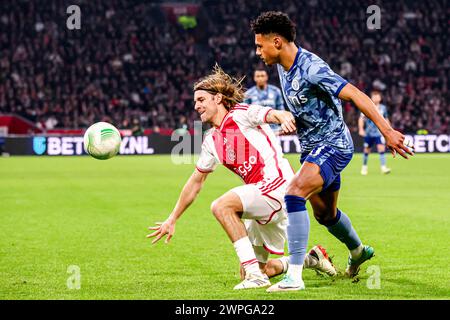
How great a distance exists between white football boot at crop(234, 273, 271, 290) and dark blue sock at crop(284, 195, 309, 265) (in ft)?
1.19

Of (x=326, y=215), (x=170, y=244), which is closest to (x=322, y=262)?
(x=326, y=215)

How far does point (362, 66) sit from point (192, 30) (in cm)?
936

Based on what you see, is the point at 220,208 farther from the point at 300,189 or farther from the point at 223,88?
the point at 223,88

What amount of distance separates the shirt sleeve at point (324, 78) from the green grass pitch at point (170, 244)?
158cm

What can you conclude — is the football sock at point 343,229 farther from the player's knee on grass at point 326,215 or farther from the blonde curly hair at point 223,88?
the blonde curly hair at point 223,88

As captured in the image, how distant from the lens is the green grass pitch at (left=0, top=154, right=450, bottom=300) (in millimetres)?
6770

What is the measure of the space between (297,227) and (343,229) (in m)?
0.96

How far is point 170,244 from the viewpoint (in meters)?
10.0

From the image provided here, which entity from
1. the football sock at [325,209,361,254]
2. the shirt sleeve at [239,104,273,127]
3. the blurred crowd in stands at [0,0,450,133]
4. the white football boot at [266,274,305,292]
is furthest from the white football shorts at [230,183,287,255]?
the blurred crowd in stands at [0,0,450,133]

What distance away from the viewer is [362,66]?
4069 centimetres

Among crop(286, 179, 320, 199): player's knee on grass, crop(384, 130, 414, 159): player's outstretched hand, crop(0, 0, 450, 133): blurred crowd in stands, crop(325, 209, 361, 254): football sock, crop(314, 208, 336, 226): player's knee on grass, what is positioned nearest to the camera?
crop(384, 130, 414, 159): player's outstretched hand

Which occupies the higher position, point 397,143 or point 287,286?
point 397,143

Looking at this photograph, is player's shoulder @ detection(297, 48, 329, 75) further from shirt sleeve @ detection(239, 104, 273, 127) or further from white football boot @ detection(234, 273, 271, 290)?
white football boot @ detection(234, 273, 271, 290)
